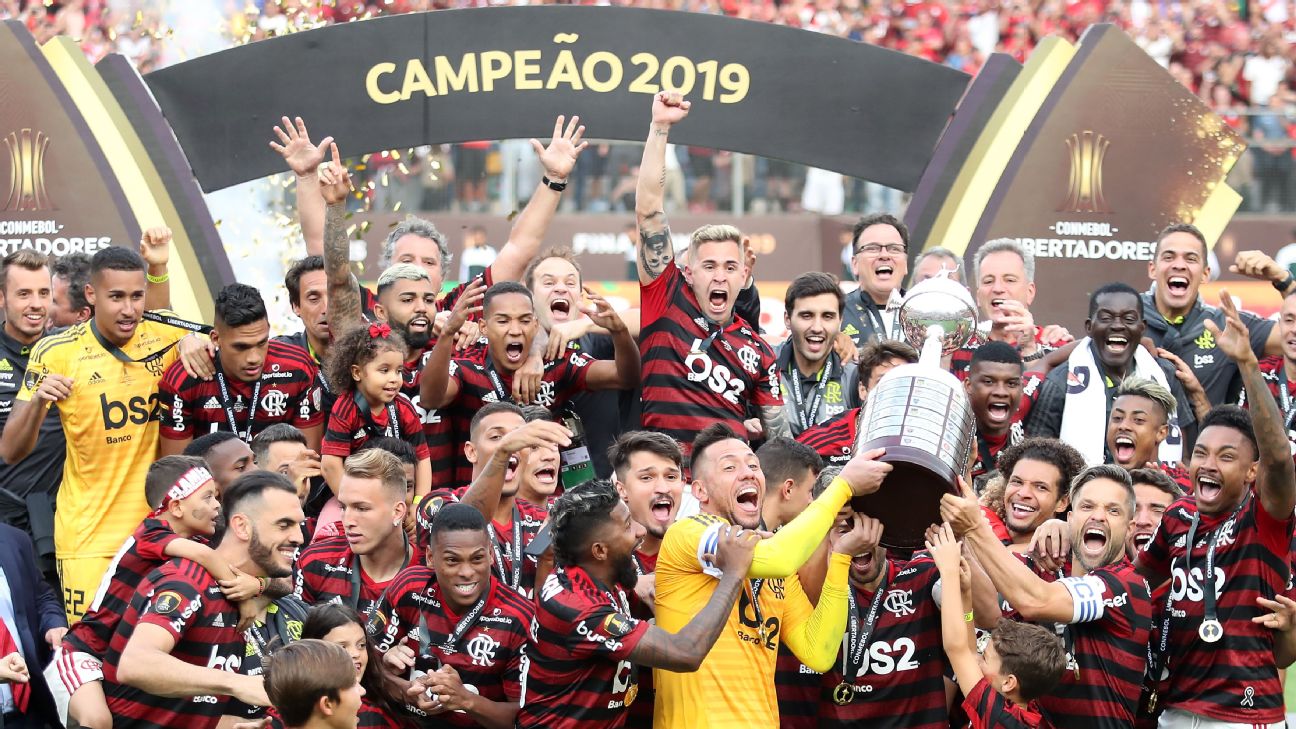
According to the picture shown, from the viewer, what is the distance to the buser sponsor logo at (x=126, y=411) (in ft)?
27.6

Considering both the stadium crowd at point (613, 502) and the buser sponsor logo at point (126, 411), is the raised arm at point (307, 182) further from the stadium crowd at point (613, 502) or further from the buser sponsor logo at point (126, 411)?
the buser sponsor logo at point (126, 411)

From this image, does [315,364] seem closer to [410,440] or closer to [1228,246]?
[410,440]

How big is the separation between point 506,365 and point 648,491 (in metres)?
1.85

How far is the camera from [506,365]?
8.50 meters

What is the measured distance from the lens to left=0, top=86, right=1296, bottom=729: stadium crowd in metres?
6.39

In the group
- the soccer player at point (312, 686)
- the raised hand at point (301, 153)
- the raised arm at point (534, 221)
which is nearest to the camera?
the soccer player at point (312, 686)

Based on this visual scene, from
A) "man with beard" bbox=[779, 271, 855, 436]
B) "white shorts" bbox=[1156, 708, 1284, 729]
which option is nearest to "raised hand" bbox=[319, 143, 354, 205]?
"man with beard" bbox=[779, 271, 855, 436]

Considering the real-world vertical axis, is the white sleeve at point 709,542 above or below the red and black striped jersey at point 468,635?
above

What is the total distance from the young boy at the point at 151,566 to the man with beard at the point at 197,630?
2.4 inches

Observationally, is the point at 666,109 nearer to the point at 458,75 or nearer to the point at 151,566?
the point at 458,75

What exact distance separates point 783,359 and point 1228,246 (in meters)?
10.0

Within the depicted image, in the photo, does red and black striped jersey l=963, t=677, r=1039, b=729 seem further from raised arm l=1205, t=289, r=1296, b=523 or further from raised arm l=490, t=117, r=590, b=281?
raised arm l=490, t=117, r=590, b=281

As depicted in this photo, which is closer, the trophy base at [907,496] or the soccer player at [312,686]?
the soccer player at [312,686]

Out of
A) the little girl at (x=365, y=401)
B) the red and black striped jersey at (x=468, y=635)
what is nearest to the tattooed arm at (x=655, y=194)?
the little girl at (x=365, y=401)
